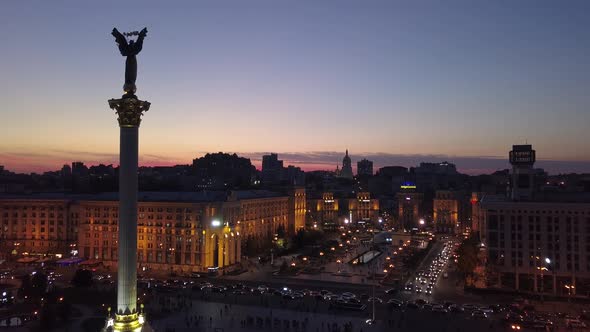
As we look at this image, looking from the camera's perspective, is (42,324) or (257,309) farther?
(257,309)

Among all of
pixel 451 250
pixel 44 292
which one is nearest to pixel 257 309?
pixel 44 292

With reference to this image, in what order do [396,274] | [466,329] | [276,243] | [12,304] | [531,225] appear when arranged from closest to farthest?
1. [466,329]
2. [12,304]
3. [531,225]
4. [396,274]
5. [276,243]

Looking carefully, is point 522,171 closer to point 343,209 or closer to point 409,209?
point 409,209

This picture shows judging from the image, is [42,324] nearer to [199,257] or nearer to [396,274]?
[199,257]

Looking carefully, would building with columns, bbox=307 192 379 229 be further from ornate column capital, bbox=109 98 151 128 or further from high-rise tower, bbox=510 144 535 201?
ornate column capital, bbox=109 98 151 128

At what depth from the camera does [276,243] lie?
79.9m

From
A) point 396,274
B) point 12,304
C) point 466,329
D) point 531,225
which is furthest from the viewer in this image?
point 396,274

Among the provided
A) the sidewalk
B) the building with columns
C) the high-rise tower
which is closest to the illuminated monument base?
the sidewalk

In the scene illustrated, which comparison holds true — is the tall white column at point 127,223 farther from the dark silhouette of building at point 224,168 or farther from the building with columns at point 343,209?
the dark silhouette of building at point 224,168

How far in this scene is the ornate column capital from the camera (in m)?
21.5

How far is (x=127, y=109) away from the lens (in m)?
21.5

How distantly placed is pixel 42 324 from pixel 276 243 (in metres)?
45.2

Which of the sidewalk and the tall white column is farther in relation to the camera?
the sidewalk

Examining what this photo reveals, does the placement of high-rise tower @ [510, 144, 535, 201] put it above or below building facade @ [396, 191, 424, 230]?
above
